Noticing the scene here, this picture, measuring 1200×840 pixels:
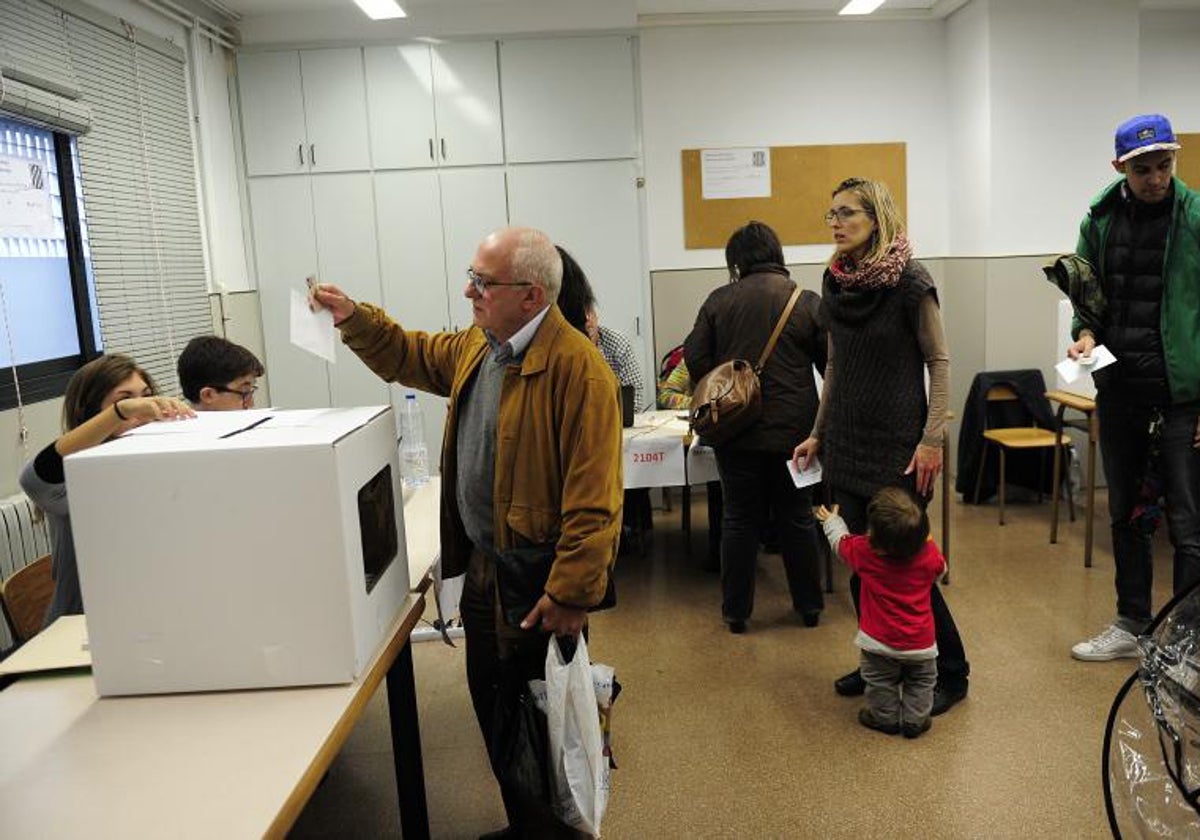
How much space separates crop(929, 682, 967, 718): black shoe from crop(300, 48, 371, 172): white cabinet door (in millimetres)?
3982

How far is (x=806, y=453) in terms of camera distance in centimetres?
290

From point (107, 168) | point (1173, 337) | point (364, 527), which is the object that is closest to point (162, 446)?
point (364, 527)

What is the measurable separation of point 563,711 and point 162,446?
872mm

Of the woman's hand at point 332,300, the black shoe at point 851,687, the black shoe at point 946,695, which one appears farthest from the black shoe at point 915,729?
the woman's hand at point 332,300

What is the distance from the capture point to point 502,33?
502 centimetres

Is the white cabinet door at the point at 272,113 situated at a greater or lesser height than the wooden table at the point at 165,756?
greater

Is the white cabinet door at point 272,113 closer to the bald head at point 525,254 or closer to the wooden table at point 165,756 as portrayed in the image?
the bald head at point 525,254

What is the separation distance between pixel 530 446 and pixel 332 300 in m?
0.50

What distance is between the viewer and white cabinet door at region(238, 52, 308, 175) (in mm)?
5047

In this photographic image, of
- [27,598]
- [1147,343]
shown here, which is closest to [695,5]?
[1147,343]

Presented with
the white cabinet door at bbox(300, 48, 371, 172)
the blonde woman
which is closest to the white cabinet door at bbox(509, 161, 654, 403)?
the white cabinet door at bbox(300, 48, 371, 172)

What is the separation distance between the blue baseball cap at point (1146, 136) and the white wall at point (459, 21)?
9.97 feet

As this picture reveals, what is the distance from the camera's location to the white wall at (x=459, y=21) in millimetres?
4992

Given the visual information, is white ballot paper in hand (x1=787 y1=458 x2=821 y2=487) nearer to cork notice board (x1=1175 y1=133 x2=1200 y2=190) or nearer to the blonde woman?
the blonde woman
